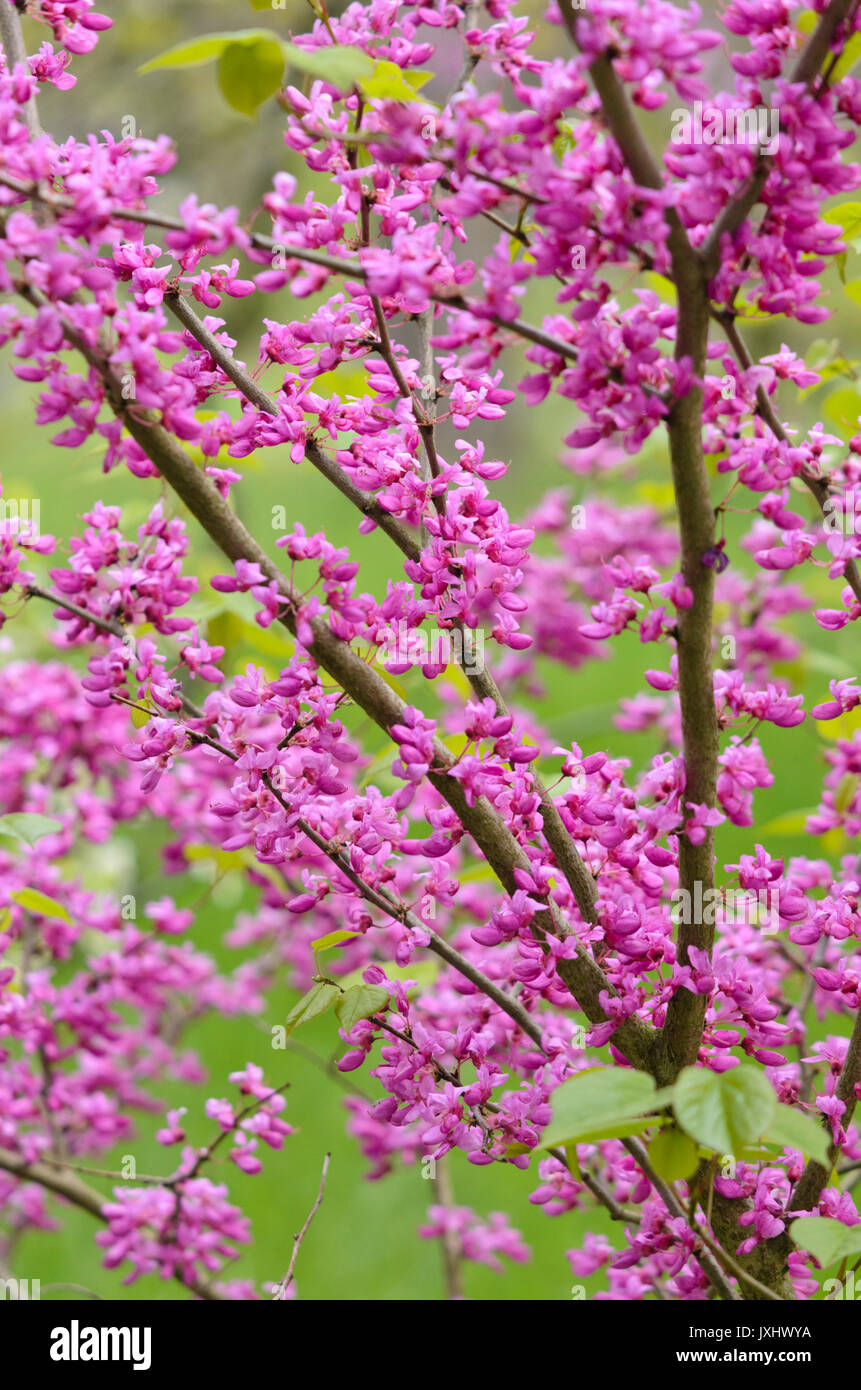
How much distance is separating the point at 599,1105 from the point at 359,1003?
309 mm

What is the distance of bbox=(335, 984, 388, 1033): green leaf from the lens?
97 centimetres

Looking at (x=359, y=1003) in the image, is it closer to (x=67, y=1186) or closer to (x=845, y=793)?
(x=845, y=793)

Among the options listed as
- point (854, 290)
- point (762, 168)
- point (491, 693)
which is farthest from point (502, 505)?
point (854, 290)

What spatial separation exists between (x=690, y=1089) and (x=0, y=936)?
40.3 inches

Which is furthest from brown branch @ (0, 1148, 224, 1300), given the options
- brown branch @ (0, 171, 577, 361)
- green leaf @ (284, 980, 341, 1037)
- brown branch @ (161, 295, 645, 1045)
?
brown branch @ (0, 171, 577, 361)

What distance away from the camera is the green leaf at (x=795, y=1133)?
0.69 m

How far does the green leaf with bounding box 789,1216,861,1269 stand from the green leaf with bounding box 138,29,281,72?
2.65 ft

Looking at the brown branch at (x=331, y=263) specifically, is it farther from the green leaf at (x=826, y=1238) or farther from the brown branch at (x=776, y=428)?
the green leaf at (x=826, y=1238)

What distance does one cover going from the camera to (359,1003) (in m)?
0.98

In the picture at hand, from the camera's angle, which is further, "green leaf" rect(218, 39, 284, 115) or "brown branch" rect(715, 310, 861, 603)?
"brown branch" rect(715, 310, 861, 603)

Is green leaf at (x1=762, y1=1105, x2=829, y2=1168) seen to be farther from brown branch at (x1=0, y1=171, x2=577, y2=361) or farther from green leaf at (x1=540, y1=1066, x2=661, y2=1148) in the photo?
brown branch at (x1=0, y1=171, x2=577, y2=361)

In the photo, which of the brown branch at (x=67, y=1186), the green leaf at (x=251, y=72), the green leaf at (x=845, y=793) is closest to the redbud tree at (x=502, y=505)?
the green leaf at (x=251, y=72)

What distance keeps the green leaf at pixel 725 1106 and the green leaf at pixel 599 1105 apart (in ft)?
0.07
